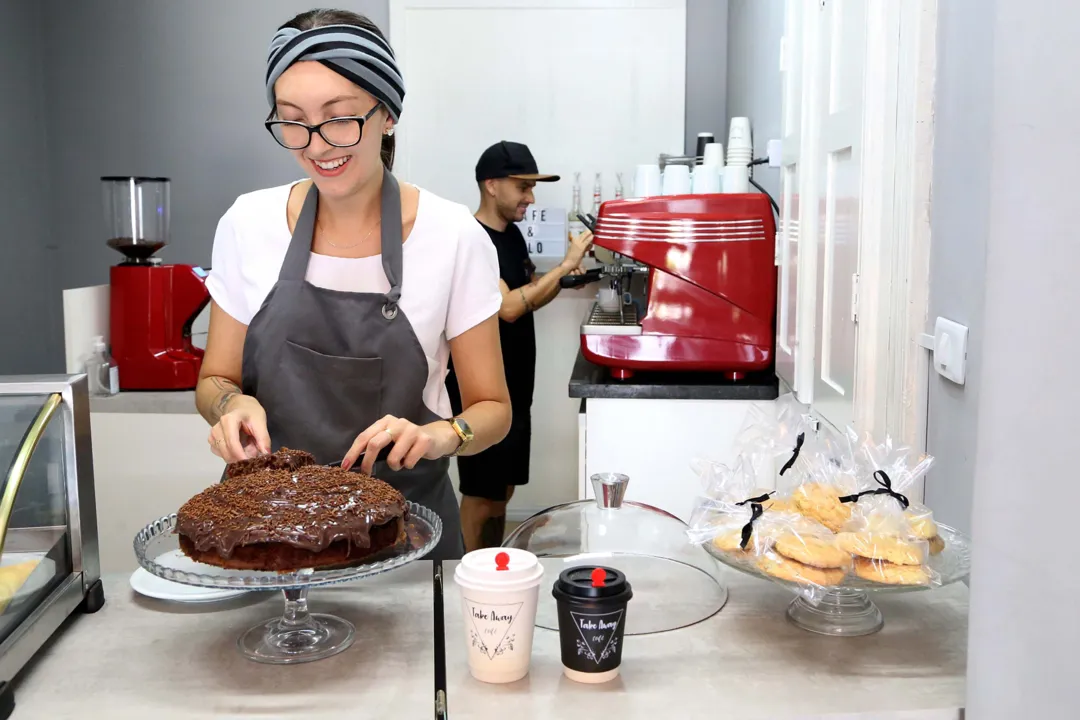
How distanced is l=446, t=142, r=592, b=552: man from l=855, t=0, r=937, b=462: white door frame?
1840 mm

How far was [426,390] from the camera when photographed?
182 centimetres

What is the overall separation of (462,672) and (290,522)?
10.3 inches

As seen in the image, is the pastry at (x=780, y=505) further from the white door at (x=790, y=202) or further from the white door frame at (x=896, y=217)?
the white door at (x=790, y=202)

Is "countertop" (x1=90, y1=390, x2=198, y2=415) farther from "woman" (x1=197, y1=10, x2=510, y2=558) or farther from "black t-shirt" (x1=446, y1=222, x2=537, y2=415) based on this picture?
"woman" (x1=197, y1=10, x2=510, y2=558)

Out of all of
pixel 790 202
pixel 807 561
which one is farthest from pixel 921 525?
pixel 790 202

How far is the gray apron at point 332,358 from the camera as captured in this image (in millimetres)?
1701

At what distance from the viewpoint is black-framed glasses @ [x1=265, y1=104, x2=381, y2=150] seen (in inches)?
59.3

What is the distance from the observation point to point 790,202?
8.29 feet

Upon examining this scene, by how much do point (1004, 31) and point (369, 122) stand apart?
39.2 inches

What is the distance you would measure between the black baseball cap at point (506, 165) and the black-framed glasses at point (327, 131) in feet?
7.01

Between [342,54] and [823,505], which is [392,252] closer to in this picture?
[342,54]

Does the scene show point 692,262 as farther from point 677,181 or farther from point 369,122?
point 369,122

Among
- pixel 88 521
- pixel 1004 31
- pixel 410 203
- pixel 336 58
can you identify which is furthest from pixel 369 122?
pixel 1004 31

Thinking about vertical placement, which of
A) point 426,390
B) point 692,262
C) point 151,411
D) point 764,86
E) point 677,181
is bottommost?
point 151,411
